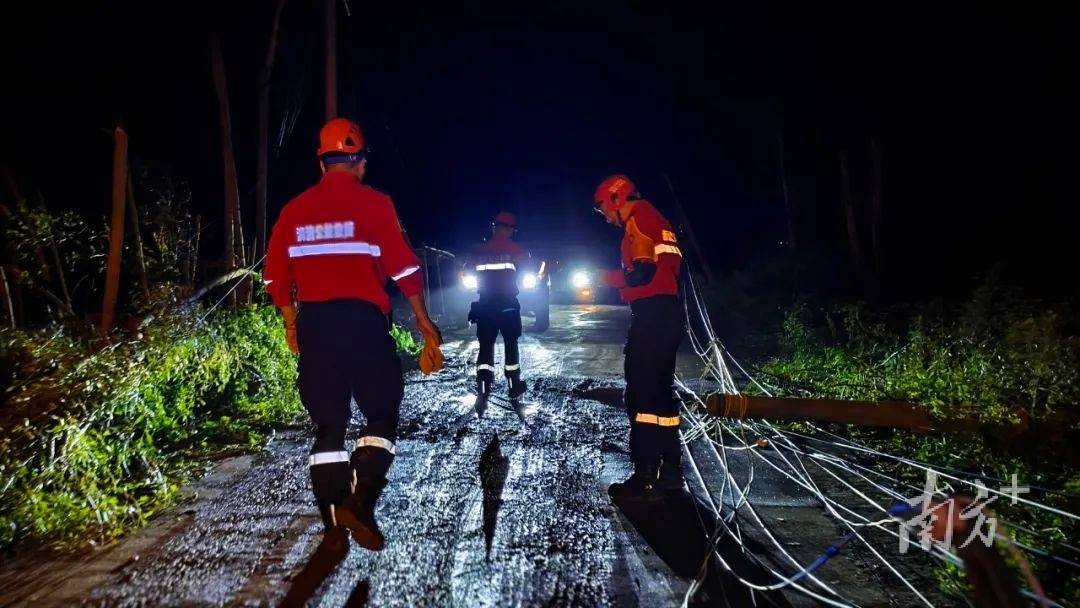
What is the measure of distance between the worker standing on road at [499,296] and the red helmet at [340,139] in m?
3.10

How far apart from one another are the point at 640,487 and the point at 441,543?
1277mm

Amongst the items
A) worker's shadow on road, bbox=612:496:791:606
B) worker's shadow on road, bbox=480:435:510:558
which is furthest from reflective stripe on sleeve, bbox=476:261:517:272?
worker's shadow on road, bbox=612:496:791:606

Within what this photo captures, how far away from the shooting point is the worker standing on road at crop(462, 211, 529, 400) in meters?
6.08

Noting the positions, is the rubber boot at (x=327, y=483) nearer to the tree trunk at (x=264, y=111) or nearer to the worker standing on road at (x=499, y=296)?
the worker standing on road at (x=499, y=296)

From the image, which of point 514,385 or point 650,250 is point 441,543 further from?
point 514,385

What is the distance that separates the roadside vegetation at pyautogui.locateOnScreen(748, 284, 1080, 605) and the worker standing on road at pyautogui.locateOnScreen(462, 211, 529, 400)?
2.85m

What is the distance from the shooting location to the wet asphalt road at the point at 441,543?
2.45 m

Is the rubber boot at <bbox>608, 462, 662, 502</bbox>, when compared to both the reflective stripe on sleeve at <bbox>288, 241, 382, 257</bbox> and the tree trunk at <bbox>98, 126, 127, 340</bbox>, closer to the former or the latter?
the reflective stripe on sleeve at <bbox>288, 241, 382, 257</bbox>

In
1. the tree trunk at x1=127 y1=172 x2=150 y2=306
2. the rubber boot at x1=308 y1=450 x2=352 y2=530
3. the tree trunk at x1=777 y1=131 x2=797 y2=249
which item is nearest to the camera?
the rubber boot at x1=308 y1=450 x2=352 y2=530

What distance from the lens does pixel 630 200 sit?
370cm

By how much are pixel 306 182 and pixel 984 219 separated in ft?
42.3

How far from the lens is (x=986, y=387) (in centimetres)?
462

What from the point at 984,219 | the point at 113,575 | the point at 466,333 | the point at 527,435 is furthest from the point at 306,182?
the point at 984,219

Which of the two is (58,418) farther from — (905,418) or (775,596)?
(905,418)
